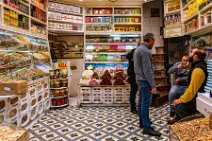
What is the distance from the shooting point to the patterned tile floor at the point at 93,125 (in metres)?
3.33

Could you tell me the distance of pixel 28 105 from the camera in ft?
12.9

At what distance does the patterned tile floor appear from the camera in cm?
333

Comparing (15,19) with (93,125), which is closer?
(93,125)

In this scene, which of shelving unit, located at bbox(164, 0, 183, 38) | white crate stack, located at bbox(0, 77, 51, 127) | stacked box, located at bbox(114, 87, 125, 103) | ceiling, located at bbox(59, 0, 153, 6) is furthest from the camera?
ceiling, located at bbox(59, 0, 153, 6)

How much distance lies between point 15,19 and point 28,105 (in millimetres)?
1876

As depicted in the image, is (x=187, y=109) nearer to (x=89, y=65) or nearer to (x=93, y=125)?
(x=93, y=125)

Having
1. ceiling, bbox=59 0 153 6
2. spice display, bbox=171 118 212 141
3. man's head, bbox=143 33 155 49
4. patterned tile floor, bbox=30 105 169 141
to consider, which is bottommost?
patterned tile floor, bbox=30 105 169 141

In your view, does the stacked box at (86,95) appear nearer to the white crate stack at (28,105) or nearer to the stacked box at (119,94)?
the stacked box at (119,94)

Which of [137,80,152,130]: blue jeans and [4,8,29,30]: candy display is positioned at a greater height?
[4,8,29,30]: candy display

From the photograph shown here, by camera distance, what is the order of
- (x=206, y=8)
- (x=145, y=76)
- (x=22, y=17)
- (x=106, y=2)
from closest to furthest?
(x=145, y=76), (x=206, y=8), (x=22, y=17), (x=106, y=2)

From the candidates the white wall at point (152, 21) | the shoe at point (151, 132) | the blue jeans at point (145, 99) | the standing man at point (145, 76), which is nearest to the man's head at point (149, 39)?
the standing man at point (145, 76)

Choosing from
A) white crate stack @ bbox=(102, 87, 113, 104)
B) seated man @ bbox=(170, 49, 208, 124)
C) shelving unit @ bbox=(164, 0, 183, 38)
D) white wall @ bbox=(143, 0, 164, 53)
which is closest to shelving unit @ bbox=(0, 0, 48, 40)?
white crate stack @ bbox=(102, 87, 113, 104)

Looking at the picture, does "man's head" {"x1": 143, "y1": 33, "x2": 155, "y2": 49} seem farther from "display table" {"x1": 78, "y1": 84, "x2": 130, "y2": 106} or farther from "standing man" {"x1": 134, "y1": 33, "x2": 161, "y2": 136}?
"display table" {"x1": 78, "y1": 84, "x2": 130, "y2": 106}

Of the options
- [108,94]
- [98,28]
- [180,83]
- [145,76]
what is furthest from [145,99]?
[98,28]
